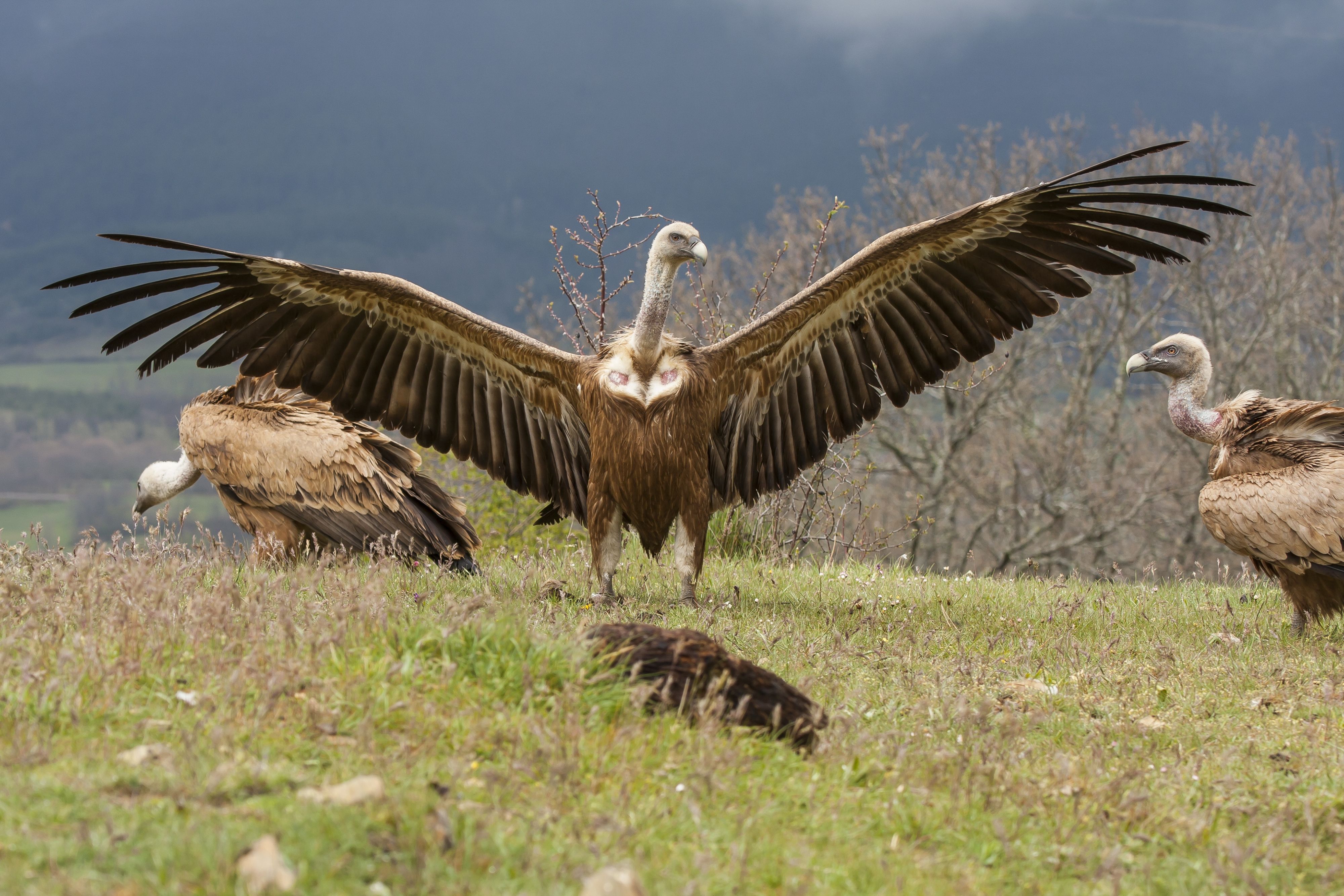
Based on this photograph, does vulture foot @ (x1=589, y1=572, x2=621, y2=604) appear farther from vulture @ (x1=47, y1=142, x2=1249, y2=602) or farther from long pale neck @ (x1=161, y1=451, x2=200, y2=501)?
long pale neck @ (x1=161, y1=451, x2=200, y2=501)

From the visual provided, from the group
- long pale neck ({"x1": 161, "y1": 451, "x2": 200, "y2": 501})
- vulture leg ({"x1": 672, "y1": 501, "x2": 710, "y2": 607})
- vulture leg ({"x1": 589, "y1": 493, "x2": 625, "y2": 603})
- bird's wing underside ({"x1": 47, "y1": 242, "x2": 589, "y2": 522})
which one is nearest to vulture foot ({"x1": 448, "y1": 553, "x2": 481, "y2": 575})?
bird's wing underside ({"x1": 47, "y1": 242, "x2": 589, "y2": 522})

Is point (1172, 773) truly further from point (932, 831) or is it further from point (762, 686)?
point (762, 686)

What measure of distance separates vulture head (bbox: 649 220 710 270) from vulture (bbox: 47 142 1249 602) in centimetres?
1

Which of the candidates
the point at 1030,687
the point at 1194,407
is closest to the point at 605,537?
the point at 1030,687

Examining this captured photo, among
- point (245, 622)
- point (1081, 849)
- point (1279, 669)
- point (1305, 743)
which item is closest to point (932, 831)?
point (1081, 849)

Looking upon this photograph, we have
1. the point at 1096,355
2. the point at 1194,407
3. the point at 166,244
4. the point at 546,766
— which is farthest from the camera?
the point at 1096,355

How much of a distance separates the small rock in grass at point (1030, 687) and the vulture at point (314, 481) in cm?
403

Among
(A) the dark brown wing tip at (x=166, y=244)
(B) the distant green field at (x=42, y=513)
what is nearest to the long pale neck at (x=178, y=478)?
(A) the dark brown wing tip at (x=166, y=244)

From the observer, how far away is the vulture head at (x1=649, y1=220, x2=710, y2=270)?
685cm

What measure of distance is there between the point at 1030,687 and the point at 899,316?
2706mm

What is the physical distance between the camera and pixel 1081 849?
10.6ft

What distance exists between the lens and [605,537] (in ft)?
23.2

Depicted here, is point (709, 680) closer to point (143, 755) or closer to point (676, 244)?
point (143, 755)

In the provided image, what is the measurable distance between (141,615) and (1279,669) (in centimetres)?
557
